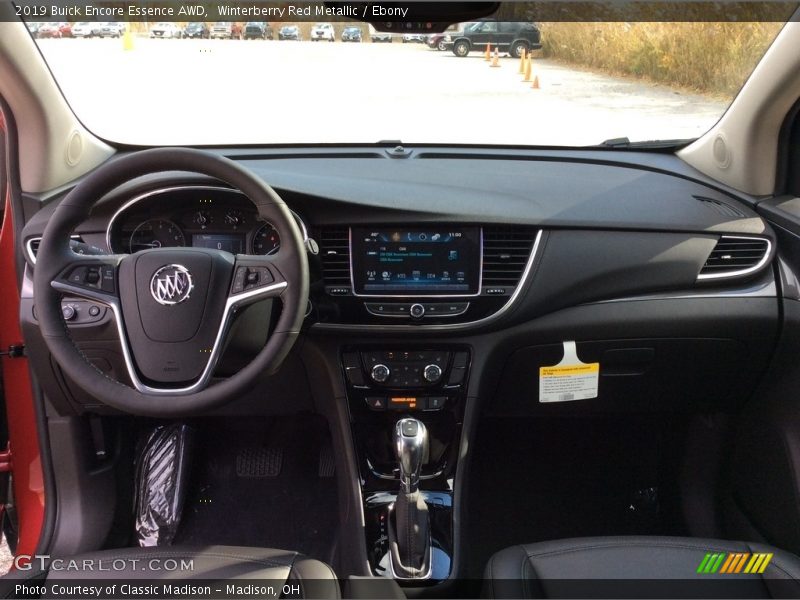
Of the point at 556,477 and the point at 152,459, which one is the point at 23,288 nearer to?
the point at 152,459

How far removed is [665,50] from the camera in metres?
2.54

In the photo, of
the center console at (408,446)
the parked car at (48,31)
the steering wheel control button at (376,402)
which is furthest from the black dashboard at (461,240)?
the parked car at (48,31)

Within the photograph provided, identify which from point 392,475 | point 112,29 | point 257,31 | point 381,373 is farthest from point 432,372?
point 112,29

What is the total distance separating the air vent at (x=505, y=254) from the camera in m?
2.28

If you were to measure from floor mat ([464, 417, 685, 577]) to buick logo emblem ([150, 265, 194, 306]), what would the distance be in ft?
4.53

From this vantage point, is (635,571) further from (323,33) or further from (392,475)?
(323,33)

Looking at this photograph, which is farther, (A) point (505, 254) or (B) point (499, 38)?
(B) point (499, 38)

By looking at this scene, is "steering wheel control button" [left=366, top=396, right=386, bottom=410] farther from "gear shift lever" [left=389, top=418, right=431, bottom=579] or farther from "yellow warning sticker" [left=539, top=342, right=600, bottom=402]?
"yellow warning sticker" [left=539, top=342, right=600, bottom=402]

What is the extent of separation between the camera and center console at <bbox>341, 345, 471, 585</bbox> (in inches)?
90.1

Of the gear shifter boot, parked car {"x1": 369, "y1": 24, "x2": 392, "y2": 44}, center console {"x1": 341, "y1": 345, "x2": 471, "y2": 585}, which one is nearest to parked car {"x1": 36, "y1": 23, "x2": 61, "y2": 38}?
parked car {"x1": 369, "y1": 24, "x2": 392, "y2": 44}

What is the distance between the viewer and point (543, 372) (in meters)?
2.45

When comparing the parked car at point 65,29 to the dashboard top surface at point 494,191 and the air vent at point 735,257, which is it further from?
the air vent at point 735,257

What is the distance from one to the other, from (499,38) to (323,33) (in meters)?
0.55

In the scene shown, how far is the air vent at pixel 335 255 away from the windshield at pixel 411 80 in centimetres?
59
